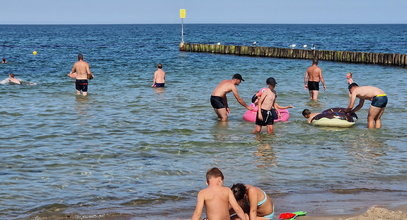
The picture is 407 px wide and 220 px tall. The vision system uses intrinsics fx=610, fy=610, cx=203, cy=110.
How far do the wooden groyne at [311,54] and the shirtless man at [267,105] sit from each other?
95.6ft

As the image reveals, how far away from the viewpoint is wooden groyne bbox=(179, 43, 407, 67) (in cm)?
4303

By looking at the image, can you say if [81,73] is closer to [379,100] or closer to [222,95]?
[222,95]

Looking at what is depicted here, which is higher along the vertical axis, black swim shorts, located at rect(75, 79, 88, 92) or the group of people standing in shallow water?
the group of people standing in shallow water

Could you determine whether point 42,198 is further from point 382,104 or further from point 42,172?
point 382,104

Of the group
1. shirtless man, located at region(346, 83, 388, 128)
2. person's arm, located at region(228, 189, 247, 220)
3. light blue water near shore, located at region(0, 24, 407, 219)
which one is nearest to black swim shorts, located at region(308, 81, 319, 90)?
light blue water near shore, located at region(0, 24, 407, 219)

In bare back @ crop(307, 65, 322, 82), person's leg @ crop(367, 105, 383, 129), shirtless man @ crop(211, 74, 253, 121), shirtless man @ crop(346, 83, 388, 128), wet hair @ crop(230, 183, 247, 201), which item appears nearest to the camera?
wet hair @ crop(230, 183, 247, 201)

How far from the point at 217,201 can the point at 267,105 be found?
7659 millimetres

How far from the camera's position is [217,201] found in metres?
7.39

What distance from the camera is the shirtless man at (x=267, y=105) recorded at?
48.0 ft

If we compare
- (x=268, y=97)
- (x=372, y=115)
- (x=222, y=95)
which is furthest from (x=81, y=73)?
(x=372, y=115)

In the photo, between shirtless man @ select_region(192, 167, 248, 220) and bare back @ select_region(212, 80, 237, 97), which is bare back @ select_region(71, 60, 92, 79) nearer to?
bare back @ select_region(212, 80, 237, 97)

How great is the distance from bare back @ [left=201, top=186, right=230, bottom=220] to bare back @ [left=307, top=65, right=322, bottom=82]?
14.9 meters

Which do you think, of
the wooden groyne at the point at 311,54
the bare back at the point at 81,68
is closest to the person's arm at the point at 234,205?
the bare back at the point at 81,68

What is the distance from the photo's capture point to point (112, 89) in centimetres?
2806
